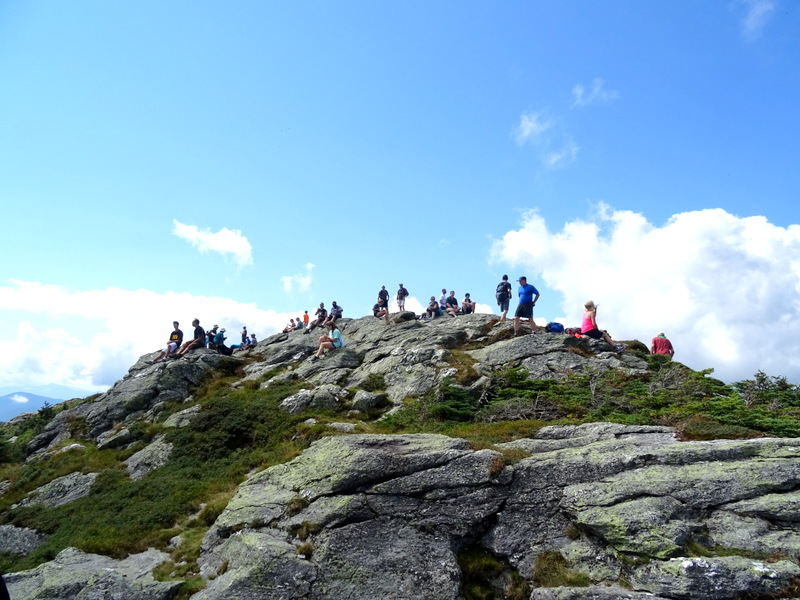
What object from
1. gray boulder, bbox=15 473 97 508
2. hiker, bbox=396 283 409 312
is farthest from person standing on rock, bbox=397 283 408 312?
gray boulder, bbox=15 473 97 508

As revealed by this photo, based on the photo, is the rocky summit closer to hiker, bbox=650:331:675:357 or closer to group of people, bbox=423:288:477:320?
hiker, bbox=650:331:675:357

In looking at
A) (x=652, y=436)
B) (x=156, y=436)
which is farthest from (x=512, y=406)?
(x=156, y=436)

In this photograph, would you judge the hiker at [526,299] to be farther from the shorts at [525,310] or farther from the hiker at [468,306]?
the hiker at [468,306]

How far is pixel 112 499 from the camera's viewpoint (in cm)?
1934

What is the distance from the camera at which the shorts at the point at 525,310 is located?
30447 millimetres

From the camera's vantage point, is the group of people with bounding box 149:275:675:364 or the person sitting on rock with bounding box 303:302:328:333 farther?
the person sitting on rock with bounding box 303:302:328:333

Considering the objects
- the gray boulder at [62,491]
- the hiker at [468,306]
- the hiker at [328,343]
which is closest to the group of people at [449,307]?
the hiker at [468,306]

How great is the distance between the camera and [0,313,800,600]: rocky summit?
34.7ft

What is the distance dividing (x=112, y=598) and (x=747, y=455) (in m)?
16.3

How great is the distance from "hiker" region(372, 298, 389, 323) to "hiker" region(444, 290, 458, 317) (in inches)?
249

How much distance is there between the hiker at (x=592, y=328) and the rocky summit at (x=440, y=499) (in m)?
3.63

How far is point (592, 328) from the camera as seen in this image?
29.5 m

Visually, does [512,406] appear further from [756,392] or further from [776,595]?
[776,595]

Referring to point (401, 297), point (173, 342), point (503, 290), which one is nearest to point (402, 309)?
point (401, 297)
